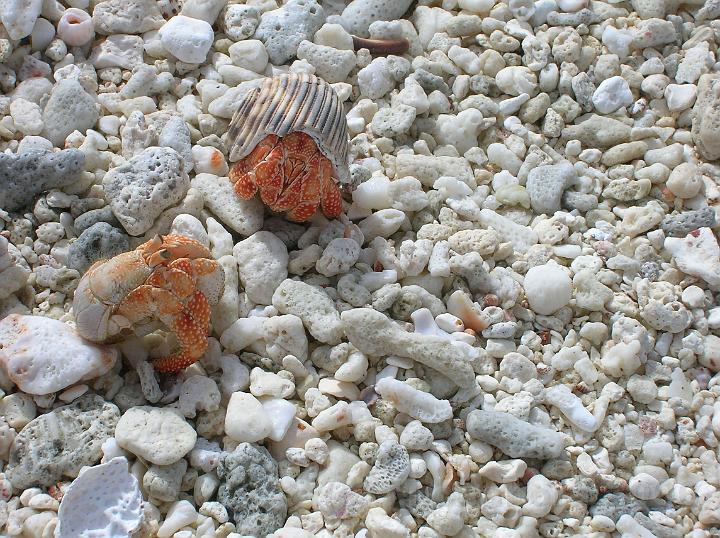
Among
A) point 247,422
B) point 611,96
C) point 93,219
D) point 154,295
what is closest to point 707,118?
point 611,96

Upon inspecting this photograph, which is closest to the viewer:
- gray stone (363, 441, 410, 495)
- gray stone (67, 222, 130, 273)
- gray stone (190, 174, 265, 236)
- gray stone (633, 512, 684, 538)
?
gray stone (363, 441, 410, 495)

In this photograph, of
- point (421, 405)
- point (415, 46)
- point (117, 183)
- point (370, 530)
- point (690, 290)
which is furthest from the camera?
point (415, 46)

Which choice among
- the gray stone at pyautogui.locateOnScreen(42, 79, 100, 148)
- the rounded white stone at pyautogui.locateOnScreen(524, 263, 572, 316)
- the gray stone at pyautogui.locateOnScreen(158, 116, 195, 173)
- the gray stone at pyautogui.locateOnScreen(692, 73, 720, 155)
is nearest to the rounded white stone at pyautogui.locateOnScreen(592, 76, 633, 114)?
the gray stone at pyautogui.locateOnScreen(692, 73, 720, 155)

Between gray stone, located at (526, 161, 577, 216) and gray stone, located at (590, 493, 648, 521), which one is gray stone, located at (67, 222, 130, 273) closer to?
gray stone, located at (526, 161, 577, 216)

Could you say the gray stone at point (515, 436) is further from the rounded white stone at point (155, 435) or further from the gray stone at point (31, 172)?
the gray stone at point (31, 172)

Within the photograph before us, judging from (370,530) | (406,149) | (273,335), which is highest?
(406,149)

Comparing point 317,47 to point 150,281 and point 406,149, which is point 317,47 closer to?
point 406,149

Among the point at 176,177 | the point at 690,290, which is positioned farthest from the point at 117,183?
the point at 690,290

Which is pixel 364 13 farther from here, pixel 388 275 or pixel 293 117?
pixel 388 275
